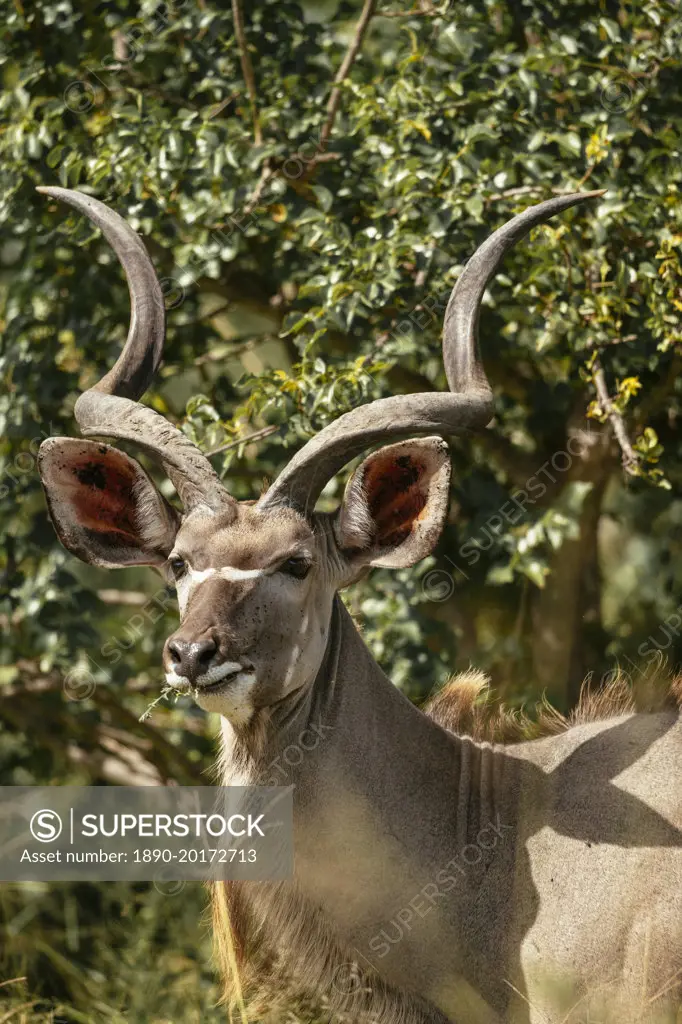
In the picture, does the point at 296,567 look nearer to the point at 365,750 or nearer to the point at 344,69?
the point at 365,750

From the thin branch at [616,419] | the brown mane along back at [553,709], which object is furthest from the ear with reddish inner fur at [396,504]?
the thin branch at [616,419]

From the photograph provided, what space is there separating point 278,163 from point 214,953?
3.00m

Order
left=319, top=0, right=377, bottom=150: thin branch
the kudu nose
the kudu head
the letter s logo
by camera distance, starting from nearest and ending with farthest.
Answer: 1. the kudu nose
2. the kudu head
3. left=319, top=0, right=377, bottom=150: thin branch
4. the letter s logo

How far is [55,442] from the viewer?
3.77 meters

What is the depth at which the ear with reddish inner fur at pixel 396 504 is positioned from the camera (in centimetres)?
372

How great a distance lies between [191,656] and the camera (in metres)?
3.21

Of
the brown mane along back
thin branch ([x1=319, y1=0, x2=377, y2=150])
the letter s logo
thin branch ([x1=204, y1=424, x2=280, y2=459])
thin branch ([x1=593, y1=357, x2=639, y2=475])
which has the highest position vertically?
thin branch ([x1=319, y1=0, x2=377, y2=150])

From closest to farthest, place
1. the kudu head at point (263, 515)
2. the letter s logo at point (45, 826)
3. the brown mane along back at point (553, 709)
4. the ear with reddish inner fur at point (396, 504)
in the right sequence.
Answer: the kudu head at point (263, 515)
the ear with reddish inner fur at point (396, 504)
the brown mane along back at point (553, 709)
the letter s logo at point (45, 826)

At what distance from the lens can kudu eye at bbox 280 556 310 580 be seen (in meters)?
3.59

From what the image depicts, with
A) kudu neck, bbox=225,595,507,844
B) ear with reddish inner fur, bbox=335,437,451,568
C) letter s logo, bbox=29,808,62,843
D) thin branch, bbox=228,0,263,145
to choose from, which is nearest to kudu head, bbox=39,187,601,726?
ear with reddish inner fur, bbox=335,437,451,568

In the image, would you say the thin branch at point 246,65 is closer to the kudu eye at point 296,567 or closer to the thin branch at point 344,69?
the thin branch at point 344,69

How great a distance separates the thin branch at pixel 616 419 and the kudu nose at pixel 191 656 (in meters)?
2.14

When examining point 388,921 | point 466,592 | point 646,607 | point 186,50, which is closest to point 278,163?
point 186,50

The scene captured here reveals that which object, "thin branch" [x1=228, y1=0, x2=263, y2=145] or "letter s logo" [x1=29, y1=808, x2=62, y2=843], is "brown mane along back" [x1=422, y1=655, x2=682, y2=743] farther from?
"letter s logo" [x1=29, y1=808, x2=62, y2=843]
